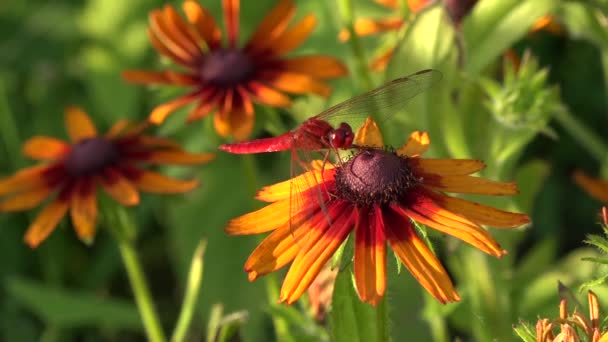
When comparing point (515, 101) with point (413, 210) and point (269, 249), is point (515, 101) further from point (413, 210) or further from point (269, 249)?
point (269, 249)

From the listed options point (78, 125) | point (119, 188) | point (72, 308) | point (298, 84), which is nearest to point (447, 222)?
point (298, 84)

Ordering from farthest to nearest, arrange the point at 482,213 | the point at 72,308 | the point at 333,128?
1. the point at 72,308
2. the point at 333,128
3. the point at 482,213

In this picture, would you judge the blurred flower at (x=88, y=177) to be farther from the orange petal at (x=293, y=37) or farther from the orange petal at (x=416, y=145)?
the orange petal at (x=416, y=145)

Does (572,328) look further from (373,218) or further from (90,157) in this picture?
(90,157)

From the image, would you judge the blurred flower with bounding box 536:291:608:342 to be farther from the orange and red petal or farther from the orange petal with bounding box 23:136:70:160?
the orange petal with bounding box 23:136:70:160

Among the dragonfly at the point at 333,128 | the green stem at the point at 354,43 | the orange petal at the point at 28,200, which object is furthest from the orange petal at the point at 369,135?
the orange petal at the point at 28,200

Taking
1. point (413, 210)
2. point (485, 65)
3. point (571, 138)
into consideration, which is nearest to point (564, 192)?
point (571, 138)
